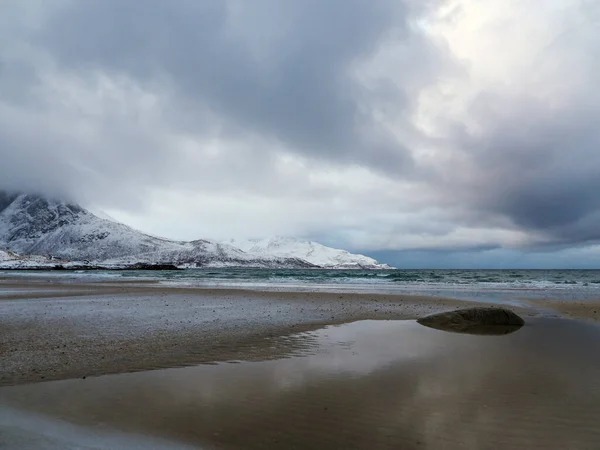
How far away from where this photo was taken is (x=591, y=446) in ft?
15.9

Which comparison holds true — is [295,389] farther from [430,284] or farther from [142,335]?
[430,284]

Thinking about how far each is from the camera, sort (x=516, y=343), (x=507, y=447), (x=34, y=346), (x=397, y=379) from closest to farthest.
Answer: (x=507, y=447) → (x=397, y=379) → (x=34, y=346) → (x=516, y=343)

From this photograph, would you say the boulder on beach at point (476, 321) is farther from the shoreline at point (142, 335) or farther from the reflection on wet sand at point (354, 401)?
the reflection on wet sand at point (354, 401)

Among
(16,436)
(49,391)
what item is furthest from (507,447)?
(49,391)

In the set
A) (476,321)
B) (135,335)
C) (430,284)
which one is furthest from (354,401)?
(430,284)

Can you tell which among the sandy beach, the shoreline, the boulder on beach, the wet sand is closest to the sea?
the boulder on beach

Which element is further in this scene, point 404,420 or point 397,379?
point 397,379

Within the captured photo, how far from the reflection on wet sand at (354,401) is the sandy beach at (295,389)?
0.03m

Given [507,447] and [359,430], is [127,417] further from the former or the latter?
[507,447]

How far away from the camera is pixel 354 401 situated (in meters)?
6.24

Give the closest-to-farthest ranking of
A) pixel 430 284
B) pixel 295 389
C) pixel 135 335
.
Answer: pixel 295 389, pixel 135 335, pixel 430 284

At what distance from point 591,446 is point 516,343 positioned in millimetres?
7028

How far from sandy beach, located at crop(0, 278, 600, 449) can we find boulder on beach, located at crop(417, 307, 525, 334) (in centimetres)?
108

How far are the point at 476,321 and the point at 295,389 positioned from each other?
34.0 feet
